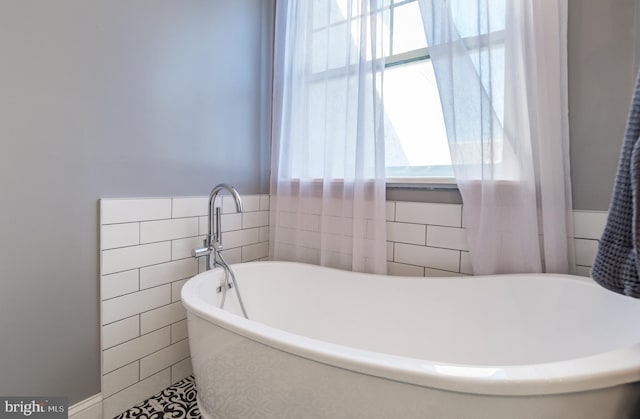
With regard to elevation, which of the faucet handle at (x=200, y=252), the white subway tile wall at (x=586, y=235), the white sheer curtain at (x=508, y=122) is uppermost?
the white sheer curtain at (x=508, y=122)

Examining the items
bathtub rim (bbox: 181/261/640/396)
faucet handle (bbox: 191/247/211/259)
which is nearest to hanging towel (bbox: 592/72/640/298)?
bathtub rim (bbox: 181/261/640/396)

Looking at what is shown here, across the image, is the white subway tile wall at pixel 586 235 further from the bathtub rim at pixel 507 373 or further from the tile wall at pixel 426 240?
the bathtub rim at pixel 507 373

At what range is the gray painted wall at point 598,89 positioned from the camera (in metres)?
1.07

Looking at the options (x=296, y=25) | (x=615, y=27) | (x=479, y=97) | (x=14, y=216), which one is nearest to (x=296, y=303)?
(x=14, y=216)

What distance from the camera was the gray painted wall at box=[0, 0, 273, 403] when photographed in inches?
38.4

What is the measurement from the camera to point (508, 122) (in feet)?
3.92

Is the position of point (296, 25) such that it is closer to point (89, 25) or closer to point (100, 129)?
point (89, 25)

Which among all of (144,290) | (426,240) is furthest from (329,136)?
(144,290)

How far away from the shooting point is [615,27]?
1083 millimetres

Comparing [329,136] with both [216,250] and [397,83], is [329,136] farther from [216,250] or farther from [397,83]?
[216,250]

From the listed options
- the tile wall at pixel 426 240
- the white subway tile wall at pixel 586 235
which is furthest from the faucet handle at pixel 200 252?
the white subway tile wall at pixel 586 235

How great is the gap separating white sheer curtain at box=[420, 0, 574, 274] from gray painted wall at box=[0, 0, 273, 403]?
1194 mm

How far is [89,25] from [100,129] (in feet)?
1.27

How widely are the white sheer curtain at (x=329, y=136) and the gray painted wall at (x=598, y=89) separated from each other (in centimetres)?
76
